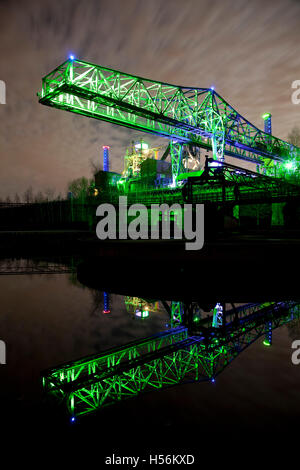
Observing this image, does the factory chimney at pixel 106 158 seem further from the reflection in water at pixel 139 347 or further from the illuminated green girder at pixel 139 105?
the reflection in water at pixel 139 347

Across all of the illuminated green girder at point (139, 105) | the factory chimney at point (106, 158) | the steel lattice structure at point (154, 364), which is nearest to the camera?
the steel lattice structure at point (154, 364)

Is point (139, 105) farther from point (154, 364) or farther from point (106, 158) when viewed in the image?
point (106, 158)

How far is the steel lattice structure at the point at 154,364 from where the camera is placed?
2.96 meters

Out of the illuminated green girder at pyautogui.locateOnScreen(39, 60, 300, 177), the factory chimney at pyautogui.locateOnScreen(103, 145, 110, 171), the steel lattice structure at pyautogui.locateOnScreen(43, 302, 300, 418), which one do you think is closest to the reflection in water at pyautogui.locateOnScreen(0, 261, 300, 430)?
the steel lattice structure at pyautogui.locateOnScreen(43, 302, 300, 418)

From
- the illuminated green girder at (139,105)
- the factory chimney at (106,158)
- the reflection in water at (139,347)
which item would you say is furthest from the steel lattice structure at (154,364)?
the factory chimney at (106,158)

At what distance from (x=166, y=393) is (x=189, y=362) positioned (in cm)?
70

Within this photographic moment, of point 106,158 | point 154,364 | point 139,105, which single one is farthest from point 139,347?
point 106,158

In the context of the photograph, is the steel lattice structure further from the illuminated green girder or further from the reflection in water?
the illuminated green girder

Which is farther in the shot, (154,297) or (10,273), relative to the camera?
(10,273)

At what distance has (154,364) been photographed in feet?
11.6

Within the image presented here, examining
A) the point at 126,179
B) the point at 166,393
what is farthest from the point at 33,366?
the point at 126,179
